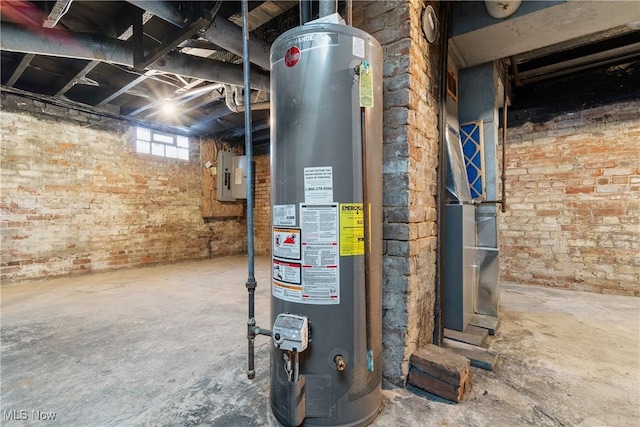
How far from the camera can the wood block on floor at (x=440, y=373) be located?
1393 millimetres

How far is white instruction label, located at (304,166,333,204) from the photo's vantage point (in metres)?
1.15

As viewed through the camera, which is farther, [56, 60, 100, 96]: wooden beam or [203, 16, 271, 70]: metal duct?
[56, 60, 100, 96]: wooden beam

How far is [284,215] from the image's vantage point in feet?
4.01

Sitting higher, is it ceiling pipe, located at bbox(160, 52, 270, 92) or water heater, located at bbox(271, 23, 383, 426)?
ceiling pipe, located at bbox(160, 52, 270, 92)

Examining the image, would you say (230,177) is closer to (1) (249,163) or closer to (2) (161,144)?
(2) (161,144)

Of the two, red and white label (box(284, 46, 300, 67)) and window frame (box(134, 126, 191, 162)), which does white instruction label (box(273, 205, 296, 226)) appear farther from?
window frame (box(134, 126, 191, 162))

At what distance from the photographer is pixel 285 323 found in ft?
3.77

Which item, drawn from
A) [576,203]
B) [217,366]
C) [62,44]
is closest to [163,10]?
[62,44]

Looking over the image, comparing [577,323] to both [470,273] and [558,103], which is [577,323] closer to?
[470,273]

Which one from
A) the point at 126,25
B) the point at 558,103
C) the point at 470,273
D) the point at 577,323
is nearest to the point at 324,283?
the point at 470,273

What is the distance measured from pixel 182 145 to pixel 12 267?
322 centimetres

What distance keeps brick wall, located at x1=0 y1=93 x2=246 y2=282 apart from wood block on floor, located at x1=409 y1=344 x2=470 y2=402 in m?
5.16

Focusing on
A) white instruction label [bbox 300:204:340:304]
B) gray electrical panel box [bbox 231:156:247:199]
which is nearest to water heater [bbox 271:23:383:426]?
white instruction label [bbox 300:204:340:304]

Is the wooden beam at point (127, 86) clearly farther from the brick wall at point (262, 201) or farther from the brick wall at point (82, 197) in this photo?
the brick wall at point (262, 201)
